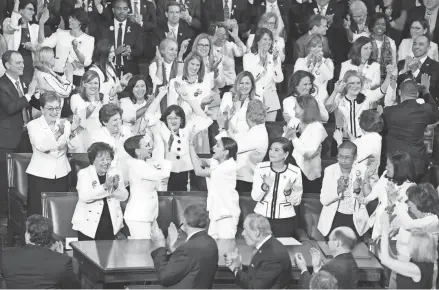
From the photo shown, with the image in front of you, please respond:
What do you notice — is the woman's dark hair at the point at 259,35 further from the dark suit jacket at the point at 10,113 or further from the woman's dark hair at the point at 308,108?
the dark suit jacket at the point at 10,113

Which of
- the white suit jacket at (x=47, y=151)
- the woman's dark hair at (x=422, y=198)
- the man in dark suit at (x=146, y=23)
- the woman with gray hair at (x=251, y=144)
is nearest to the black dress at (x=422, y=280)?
the woman's dark hair at (x=422, y=198)

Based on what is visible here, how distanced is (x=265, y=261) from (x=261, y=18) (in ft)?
16.1

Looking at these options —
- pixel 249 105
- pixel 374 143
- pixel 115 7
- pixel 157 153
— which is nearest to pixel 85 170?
pixel 157 153

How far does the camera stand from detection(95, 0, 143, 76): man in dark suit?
1234 cm

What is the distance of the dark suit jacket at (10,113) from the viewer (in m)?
10.8

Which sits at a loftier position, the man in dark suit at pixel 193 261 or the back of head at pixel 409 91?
the back of head at pixel 409 91

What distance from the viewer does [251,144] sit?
10.2 m

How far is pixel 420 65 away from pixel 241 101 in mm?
2458

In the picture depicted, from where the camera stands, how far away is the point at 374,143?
33.3ft

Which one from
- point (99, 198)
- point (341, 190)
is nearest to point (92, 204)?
point (99, 198)

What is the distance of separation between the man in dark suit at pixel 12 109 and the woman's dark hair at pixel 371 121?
3.08 metres

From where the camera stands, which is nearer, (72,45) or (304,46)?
(72,45)

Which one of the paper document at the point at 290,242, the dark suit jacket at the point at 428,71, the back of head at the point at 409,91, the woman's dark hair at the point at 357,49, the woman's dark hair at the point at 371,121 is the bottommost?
the paper document at the point at 290,242

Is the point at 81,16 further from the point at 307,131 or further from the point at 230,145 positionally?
the point at 230,145
